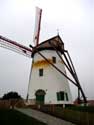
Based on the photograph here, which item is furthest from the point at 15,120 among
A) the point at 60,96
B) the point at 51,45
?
the point at 51,45

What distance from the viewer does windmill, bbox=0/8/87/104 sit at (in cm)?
3412

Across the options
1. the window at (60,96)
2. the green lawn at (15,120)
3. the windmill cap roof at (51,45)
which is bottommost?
the green lawn at (15,120)

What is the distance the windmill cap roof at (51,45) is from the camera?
3562cm

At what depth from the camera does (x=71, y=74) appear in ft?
114

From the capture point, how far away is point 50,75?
114 feet

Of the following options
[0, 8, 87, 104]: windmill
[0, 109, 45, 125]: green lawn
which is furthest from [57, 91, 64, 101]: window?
[0, 109, 45, 125]: green lawn

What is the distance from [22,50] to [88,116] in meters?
20.5

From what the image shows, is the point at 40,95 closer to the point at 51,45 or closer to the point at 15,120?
the point at 51,45

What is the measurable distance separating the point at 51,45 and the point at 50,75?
11.3 ft

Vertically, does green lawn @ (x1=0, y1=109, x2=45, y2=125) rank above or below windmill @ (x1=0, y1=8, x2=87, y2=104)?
below

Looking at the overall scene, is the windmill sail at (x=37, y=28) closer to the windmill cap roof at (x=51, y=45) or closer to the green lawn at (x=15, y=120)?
the windmill cap roof at (x=51, y=45)

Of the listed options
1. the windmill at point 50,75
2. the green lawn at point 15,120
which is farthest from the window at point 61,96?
the green lawn at point 15,120

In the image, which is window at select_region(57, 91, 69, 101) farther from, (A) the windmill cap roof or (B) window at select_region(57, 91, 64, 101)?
(A) the windmill cap roof

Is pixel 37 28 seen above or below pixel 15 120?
above
